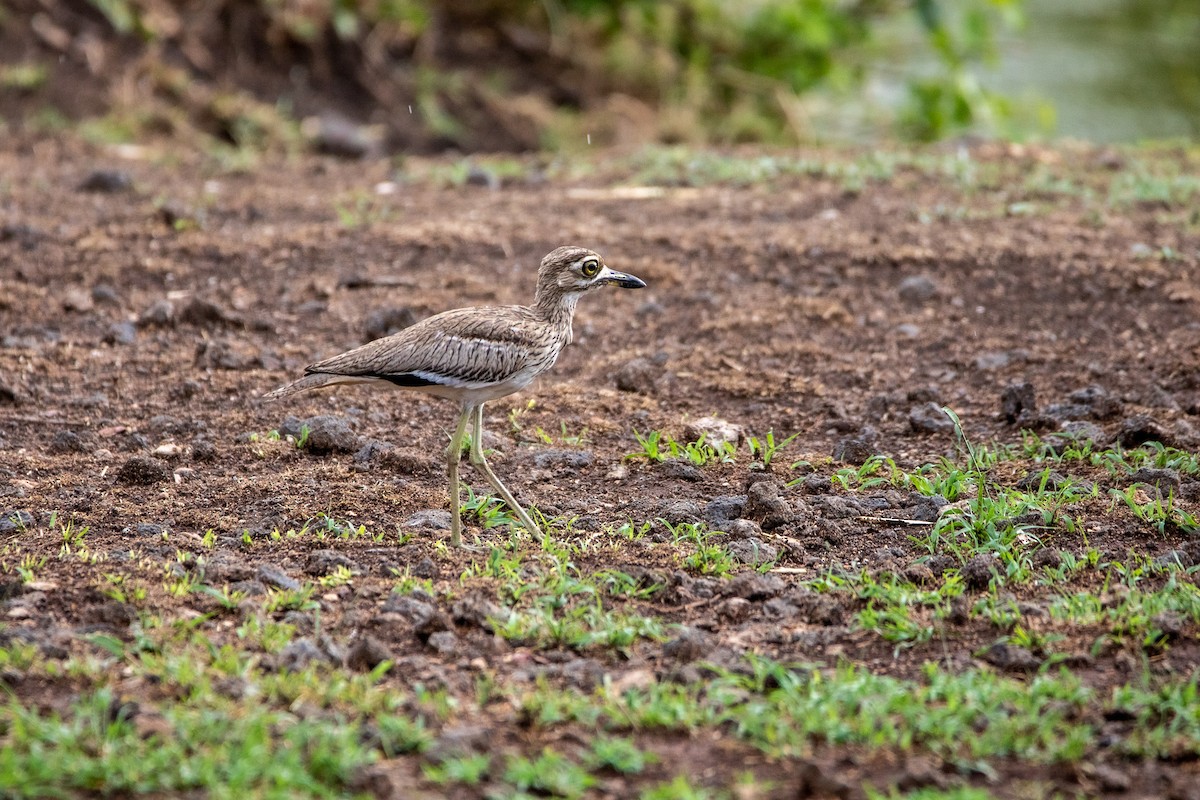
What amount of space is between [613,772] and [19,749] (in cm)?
149

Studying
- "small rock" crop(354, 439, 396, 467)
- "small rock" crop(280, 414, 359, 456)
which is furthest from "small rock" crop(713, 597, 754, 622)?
"small rock" crop(280, 414, 359, 456)

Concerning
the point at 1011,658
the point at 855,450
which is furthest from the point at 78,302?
the point at 1011,658

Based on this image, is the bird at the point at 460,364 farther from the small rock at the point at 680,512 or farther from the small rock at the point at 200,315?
the small rock at the point at 200,315

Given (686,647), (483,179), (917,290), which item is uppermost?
(483,179)

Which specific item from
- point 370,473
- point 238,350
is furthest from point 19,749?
point 238,350

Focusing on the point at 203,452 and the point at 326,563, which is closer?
the point at 326,563

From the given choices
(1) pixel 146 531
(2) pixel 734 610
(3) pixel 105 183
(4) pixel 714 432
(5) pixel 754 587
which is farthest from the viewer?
(3) pixel 105 183

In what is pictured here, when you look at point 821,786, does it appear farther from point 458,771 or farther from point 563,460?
point 563,460

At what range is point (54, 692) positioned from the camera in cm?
384

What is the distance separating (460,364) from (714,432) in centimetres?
141

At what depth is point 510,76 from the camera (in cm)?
1323

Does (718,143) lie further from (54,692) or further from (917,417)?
(54,692)

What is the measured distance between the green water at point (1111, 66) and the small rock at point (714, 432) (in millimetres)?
9167

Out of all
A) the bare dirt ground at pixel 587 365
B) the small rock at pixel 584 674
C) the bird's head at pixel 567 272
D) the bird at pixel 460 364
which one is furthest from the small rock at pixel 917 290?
the small rock at pixel 584 674
